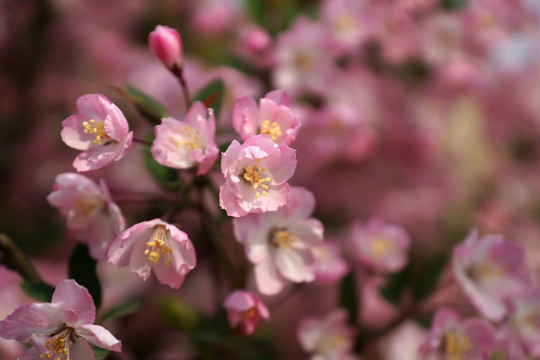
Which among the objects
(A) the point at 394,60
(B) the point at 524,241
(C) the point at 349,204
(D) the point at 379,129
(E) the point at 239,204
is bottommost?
(B) the point at 524,241

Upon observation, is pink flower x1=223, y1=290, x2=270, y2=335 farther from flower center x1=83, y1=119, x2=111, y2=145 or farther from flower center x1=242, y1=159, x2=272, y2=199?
flower center x1=83, y1=119, x2=111, y2=145

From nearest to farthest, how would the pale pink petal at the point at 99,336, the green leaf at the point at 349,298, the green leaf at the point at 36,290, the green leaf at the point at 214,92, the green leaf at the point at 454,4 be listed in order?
the pale pink petal at the point at 99,336, the green leaf at the point at 36,290, the green leaf at the point at 214,92, the green leaf at the point at 349,298, the green leaf at the point at 454,4

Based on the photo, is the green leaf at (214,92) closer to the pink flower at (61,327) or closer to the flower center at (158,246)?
the flower center at (158,246)

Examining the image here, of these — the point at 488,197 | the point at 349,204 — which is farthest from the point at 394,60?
the point at 488,197

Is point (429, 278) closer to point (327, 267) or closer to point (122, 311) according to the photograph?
point (327, 267)

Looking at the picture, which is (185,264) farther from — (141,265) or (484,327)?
(484,327)

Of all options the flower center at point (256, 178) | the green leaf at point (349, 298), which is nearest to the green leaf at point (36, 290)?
the flower center at point (256, 178)
